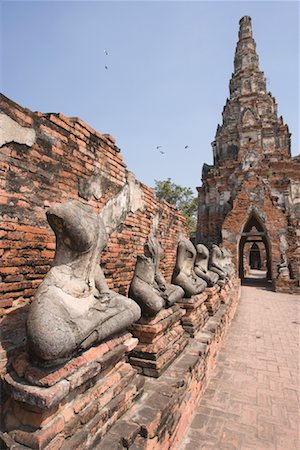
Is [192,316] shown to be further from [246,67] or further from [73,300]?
[246,67]

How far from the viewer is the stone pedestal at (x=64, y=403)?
55.6 inches

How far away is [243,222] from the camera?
45.7 feet

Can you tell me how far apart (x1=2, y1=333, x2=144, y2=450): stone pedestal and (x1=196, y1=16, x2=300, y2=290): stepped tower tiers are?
1176 centimetres

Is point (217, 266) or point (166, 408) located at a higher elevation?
point (217, 266)

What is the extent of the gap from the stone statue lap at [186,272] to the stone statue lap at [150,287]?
62cm

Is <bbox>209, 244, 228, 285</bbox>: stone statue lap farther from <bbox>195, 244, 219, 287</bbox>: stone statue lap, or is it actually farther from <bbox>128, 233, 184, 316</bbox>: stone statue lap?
<bbox>128, 233, 184, 316</bbox>: stone statue lap

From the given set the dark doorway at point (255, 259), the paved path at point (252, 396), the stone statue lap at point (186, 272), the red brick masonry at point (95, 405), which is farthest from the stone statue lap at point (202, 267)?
the dark doorway at point (255, 259)

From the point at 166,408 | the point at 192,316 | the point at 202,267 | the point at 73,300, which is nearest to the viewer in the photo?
the point at 73,300

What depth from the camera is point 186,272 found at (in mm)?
4199

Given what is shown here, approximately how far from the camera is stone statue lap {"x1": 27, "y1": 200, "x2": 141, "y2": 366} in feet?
4.98

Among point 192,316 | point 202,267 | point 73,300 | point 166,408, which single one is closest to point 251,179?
point 202,267

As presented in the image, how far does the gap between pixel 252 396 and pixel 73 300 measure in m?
2.78

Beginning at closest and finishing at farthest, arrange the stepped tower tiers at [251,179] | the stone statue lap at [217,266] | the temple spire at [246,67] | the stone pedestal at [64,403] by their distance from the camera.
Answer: the stone pedestal at [64,403] → the stone statue lap at [217,266] → the stepped tower tiers at [251,179] → the temple spire at [246,67]

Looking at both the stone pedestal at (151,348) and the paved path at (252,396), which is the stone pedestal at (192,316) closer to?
the paved path at (252,396)
